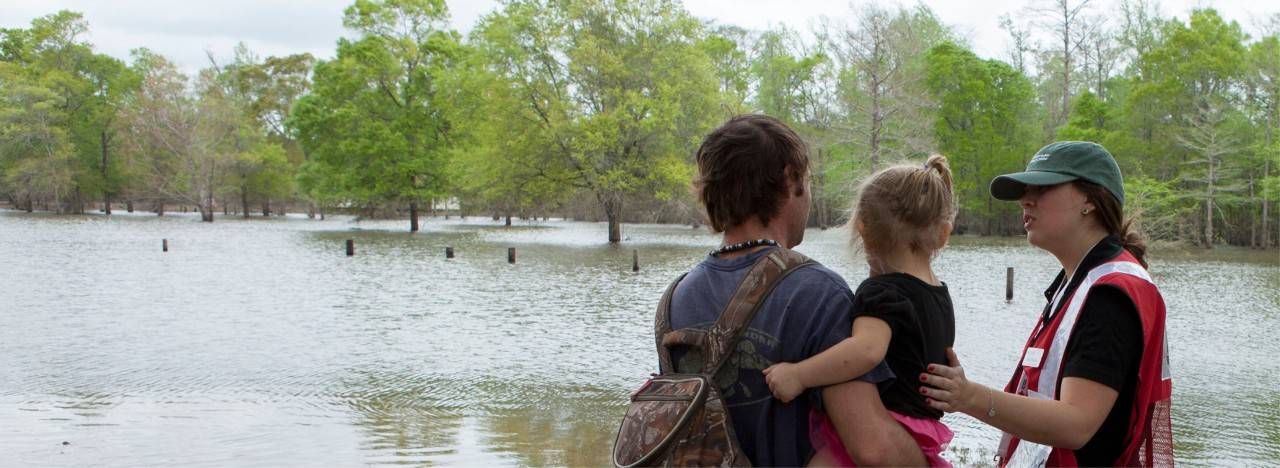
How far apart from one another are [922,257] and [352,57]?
4456 cm

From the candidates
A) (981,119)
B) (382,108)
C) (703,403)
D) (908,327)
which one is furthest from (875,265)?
(981,119)

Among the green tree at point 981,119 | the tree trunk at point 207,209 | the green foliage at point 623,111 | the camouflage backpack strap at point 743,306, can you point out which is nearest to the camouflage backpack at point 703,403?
the camouflage backpack strap at point 743,306

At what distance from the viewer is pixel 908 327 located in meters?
1.65

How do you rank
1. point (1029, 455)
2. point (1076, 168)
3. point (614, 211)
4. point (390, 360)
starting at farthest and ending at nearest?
point (614, 211), point (390, 360), point (1029, 455), point (1076, 168)

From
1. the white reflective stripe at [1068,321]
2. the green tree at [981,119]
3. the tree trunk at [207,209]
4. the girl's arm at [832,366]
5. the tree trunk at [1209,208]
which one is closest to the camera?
the girl's arm at [832,366]

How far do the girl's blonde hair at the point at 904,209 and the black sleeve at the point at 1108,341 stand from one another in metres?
0.35

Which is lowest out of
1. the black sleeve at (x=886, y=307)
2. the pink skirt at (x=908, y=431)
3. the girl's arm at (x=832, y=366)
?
the pink skirt at (x=908, y=431)

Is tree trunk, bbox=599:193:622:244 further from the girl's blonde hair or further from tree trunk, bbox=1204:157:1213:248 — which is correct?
the girl's blonde hair

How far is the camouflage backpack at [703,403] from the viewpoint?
1.57 metres

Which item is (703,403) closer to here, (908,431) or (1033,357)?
(908,431)

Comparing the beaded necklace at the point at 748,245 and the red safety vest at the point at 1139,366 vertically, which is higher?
the beaded necklace at the point at 748,245

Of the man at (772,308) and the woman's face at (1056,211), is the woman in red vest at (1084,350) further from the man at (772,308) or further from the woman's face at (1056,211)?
the man at (772,308)

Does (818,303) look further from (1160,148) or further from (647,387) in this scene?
(1160,148)

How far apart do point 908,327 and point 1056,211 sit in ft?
2.15
